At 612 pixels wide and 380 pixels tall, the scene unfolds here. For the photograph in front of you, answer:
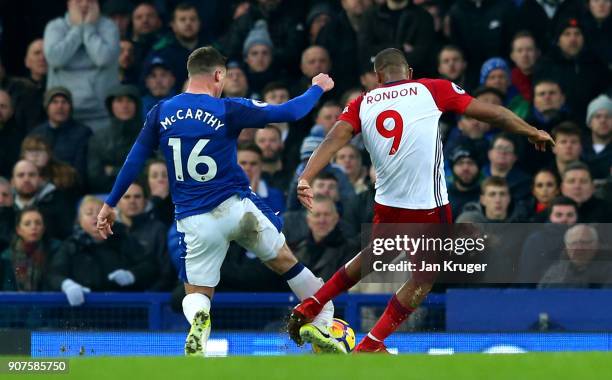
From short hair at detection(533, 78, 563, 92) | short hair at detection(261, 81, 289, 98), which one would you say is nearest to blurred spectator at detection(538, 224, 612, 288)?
short hair at detection(533, 78, 563, 92)

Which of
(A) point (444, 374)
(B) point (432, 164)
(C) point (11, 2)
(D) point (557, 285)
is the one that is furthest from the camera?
(C) point (11, 2)

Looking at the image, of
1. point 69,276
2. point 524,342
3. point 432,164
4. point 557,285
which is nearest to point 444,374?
point 432,164

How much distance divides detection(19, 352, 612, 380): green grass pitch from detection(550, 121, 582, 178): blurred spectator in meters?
5.45

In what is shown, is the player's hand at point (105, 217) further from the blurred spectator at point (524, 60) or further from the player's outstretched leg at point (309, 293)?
the blurred spectator at point (524, 60)

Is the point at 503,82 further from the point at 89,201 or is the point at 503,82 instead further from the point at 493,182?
the point at 89,201

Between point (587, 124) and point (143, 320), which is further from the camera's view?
point (587, 124)

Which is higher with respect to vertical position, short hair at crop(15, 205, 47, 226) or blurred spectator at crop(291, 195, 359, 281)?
short hair at crop(15, 205, 47, 226)

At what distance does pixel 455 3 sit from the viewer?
57.8 ft

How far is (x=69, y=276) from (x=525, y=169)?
433 cm

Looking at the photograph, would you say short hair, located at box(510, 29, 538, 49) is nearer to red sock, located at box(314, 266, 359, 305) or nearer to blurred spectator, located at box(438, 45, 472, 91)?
blurred spectator, located at box(438, 45, 472, 91)

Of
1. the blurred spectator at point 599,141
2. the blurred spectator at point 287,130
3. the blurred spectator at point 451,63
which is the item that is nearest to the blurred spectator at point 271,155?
the blurred spectator at point 287,130

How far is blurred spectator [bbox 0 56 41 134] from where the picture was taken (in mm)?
18094

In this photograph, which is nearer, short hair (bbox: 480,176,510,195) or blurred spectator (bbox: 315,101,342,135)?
short hair (bbox: 480,176,510,195)

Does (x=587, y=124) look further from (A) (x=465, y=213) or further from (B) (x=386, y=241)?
(B) (x=386, y=241)
